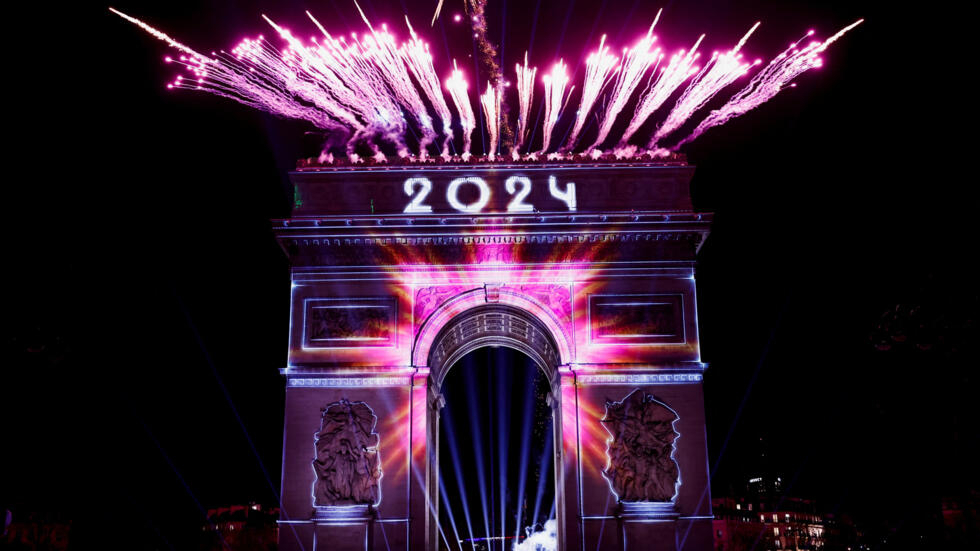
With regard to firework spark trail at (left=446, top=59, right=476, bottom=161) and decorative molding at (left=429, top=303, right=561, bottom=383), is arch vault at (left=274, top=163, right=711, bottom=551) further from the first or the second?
firework spark trail at (left=446, top=59, right=476, bottom=161)

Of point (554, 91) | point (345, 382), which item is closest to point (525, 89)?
point (554, 91)

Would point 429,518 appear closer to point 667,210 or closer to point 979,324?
point 667,210

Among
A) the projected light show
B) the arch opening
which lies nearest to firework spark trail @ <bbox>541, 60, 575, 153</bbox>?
the projected light show

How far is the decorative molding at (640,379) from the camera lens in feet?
61.1

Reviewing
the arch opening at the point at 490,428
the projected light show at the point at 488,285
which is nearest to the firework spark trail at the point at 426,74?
the projected light show at the point at 488,285

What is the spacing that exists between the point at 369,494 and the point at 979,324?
14390 millimetres

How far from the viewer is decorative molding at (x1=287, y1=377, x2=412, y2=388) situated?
18.7 metres

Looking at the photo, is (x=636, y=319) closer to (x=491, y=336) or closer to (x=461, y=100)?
(x=491, y=336)

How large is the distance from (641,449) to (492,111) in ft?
30.0

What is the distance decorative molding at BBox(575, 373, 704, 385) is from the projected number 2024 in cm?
456

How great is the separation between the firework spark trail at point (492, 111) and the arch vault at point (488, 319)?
2.62 ft

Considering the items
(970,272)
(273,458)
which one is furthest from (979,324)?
(273,458)

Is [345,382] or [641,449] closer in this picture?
[641,449]

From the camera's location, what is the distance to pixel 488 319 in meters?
21.1
